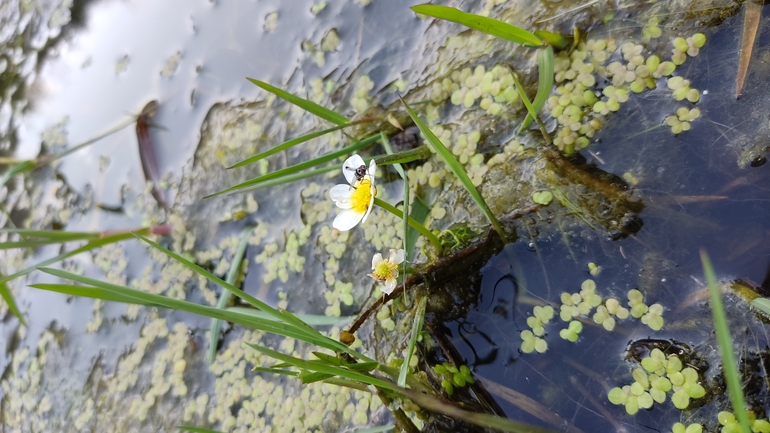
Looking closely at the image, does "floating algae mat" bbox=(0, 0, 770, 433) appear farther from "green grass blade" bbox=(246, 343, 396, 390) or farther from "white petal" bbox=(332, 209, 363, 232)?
"green grass blade" bbox=(246, 343, 396, 390)

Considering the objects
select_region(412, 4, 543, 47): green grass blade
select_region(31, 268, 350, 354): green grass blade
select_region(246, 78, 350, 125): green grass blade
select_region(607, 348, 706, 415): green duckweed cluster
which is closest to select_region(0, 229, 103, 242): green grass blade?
select_region(31, 268, 350, 354): green grass blade

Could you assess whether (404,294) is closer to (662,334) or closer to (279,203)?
(662,334)

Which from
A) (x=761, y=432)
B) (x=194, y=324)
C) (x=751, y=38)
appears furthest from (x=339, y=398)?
(x=751, y=38)

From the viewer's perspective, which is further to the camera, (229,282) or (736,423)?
(229,282)

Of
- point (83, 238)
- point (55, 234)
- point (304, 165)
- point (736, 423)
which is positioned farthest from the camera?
point (83, 238)

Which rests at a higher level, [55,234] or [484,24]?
[55,234]

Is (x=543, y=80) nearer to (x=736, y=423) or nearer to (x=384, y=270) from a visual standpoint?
(x=384, y=270)

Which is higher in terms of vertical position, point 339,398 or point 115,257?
point 115,257

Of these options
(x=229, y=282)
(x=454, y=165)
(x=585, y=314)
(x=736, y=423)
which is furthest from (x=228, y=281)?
(x=736, y=423)
